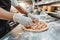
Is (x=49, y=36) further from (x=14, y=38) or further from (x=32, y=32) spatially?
(x=14, y=38)

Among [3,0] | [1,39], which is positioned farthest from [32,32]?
[3,0]

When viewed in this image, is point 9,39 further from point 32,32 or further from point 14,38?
point 32,32

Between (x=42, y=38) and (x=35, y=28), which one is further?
(x=35, y=28)

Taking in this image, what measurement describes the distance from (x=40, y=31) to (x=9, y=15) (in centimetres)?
40

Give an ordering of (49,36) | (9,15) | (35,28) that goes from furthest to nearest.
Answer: (35,28), (49,36), (9,15)

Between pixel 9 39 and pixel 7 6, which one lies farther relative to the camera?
pixel 7 6

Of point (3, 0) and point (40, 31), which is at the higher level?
point (3, 0)

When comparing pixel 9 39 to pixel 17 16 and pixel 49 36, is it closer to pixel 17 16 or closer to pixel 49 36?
pixel 17 16

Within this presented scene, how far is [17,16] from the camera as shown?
3.39 feet

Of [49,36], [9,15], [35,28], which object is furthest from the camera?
[35,28]

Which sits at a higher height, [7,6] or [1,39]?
[7,6]

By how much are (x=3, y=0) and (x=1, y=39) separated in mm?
458

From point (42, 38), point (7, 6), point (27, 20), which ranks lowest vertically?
point (42, 38)

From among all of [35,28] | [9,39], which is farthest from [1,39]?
[35,28]
